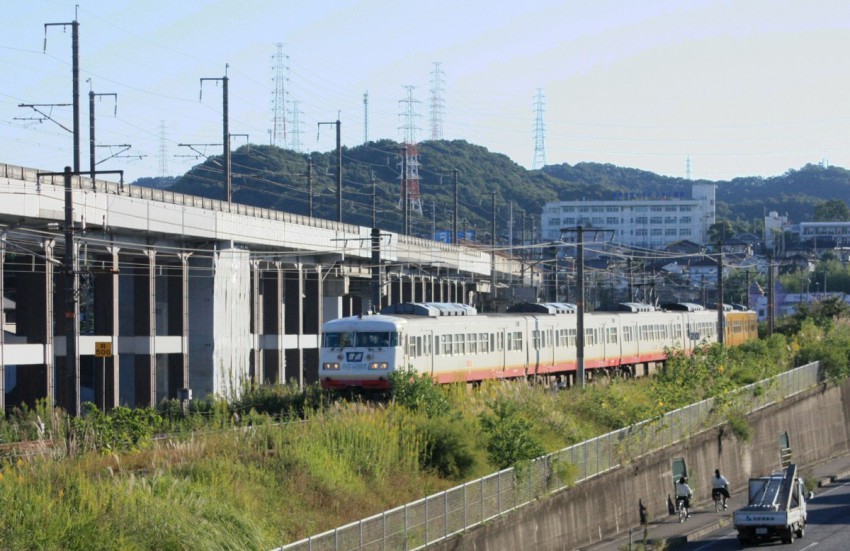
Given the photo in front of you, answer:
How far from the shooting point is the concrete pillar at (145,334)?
4656 centimetres

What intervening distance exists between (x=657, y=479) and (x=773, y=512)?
4.15 meters

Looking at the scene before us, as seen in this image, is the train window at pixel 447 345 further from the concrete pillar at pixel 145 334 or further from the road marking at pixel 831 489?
the concrete pillar at pixel 145 334

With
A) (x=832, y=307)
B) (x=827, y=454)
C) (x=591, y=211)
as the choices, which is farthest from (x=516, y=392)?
(x=591, y=211)

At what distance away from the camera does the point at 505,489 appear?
2328 cm

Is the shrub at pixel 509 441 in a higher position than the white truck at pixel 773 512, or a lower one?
higher

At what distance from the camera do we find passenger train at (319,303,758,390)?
112 feet

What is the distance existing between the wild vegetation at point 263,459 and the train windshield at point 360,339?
5.89 feet

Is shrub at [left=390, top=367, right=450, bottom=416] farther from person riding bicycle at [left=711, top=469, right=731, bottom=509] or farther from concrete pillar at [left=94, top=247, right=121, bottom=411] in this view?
concrete pillar at [left=94, top=247, right=121, bottom=411]

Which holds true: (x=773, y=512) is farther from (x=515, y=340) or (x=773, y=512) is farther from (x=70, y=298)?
(x=70, y=298)

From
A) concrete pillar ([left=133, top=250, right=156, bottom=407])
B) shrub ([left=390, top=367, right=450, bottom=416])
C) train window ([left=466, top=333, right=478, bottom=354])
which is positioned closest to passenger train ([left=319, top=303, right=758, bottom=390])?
train window ([left=466, top=333, right=478, bottom=354])

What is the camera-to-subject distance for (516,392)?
102 ft

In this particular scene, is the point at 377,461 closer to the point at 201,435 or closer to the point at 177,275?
the point at 201,435

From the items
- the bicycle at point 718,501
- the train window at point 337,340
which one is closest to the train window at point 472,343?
the train window at point 337,340

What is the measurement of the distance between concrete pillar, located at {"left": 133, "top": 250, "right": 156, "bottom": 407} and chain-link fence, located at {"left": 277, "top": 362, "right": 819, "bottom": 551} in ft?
68.3
